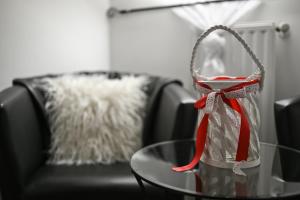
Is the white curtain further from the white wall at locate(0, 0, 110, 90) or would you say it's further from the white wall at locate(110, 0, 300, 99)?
the white wall at locate(0, 0, 110, 90)

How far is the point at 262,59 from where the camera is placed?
145 cm

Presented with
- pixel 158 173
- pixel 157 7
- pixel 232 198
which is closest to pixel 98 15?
pixel 157 7

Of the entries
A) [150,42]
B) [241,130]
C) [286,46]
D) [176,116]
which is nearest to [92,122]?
[176,116]

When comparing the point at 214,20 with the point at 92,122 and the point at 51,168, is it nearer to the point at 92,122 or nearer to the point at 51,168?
the point at 92,122

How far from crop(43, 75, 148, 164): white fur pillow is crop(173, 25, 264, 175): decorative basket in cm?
53

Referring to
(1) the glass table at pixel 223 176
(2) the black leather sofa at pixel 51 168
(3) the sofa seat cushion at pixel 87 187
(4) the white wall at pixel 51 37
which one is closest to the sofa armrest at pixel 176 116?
(2) the black leather sofa at pixel 51 168

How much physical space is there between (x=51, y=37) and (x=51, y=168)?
795 mm

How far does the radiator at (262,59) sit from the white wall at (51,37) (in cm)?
88

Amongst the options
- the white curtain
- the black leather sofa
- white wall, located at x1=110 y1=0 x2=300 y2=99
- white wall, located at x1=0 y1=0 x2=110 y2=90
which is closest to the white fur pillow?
the black leather sofa

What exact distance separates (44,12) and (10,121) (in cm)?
79

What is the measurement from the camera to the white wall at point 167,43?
1473mm

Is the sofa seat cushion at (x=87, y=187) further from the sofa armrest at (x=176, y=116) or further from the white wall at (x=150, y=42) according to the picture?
the white wall at (x=150, y=42)

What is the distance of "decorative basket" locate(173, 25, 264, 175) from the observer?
84 centimetres

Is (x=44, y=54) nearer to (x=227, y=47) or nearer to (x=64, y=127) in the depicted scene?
(x=64, y=127)
